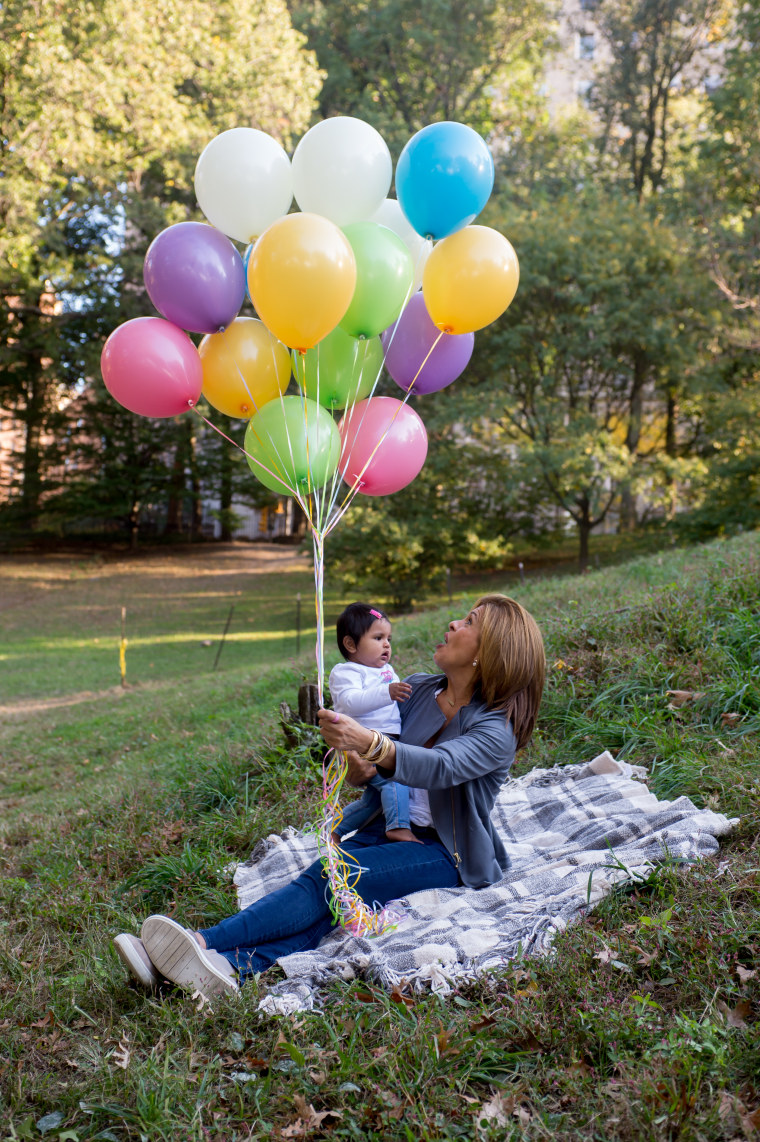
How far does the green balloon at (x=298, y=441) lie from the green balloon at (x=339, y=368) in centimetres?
17

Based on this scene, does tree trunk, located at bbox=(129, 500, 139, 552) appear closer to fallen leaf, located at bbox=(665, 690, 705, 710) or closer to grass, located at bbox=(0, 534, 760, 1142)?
grass, located at bbox=(0, 534, 760, 1142)

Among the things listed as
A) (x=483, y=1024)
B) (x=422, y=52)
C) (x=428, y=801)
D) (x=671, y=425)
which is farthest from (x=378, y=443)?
(x=422, y=52)

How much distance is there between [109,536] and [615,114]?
18476 millimetres

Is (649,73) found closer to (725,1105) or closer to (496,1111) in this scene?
(725,1105)

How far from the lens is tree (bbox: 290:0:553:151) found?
19422 mm

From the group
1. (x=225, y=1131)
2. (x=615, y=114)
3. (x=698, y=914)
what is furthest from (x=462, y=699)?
(x=615, y=114)

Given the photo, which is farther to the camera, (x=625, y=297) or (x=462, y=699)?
(x=625, y=297)

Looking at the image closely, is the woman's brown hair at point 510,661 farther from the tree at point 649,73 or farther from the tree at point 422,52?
the tree at point 649,73

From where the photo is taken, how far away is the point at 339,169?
3.30 m

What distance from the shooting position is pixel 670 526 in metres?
15.5

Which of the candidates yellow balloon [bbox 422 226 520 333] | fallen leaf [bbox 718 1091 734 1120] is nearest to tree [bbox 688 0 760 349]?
yellow balloon [bbox 422 226 520 333]

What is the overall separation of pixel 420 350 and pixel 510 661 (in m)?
1.52

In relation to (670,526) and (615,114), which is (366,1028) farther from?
(615,114)

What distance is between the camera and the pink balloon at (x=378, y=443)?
3602 millimetres
